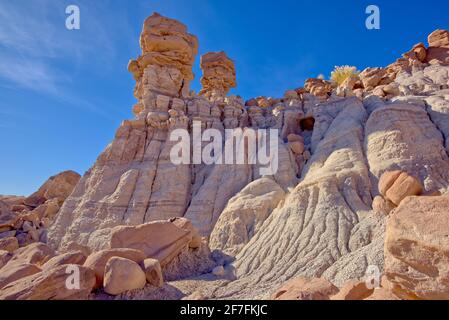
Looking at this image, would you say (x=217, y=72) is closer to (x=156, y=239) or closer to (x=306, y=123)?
(x=306, y=123)

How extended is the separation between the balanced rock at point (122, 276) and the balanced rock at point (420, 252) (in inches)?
170

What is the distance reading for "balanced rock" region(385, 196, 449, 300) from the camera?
127 inches

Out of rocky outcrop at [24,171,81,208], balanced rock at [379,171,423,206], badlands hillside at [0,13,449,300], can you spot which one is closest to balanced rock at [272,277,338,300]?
badlands hillside at [0,13,449,300]

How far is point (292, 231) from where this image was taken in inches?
344

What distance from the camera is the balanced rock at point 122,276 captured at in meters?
5.81

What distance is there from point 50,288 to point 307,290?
403 cm

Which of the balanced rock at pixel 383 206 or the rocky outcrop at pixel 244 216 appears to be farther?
the rocky outcrop at pixel 244 216

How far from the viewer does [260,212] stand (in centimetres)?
1017

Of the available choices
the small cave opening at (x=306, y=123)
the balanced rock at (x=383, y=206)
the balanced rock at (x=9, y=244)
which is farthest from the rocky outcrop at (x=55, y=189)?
the balanced rock at (x=383, y=206)

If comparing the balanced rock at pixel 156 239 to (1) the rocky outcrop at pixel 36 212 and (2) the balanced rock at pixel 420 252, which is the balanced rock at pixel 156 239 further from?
(1) the rocky outcrop at pixel 36 212

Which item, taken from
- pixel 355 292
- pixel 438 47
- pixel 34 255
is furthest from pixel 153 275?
pixel 438 47

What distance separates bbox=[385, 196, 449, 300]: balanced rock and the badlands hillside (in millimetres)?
12

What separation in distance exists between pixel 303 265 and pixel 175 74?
13913mm
